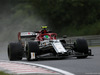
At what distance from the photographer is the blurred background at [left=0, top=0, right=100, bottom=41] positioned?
32875 mm

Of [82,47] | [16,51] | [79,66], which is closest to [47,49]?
[16,51]

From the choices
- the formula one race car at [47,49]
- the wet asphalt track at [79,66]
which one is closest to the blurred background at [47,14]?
the formula one race car at [47,49]

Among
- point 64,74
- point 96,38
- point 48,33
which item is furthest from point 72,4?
point 64,74

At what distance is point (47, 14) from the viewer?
3388 centimetres

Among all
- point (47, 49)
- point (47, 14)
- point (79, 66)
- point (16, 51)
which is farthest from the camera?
point (47, 14)

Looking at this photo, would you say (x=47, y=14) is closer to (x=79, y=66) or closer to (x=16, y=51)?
(x=16, y=51)

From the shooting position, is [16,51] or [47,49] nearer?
[47,49]

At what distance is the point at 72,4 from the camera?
110 feet

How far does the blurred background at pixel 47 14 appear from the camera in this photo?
32.9 metres

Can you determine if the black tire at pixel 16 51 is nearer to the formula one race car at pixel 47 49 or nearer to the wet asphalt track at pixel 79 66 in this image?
the formula one race car at pixel 47 49

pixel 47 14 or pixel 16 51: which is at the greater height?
pixel 47 14

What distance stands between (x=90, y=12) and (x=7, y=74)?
83.3 feet

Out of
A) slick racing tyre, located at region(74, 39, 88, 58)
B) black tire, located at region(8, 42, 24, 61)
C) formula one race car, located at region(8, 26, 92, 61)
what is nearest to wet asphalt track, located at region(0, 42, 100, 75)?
formula one race car, located at region(8, 26, 92, 61)

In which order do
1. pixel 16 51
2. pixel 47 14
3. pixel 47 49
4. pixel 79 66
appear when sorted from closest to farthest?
1. pixel 79 66
2. pixel 47 49
3. pixel 16 51
4. pixel 47 14
